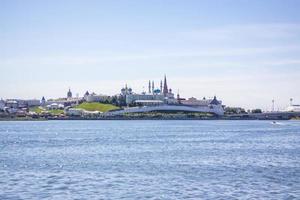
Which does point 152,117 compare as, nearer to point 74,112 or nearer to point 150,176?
point 74,112

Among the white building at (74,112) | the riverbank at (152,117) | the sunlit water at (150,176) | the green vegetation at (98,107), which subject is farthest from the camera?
the green vegetation at (98,107)

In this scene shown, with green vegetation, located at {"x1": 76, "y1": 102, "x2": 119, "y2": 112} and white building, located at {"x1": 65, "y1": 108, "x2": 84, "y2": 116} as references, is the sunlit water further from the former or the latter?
green vegetation, located at {"x1": 76, "y1": 102, "x2": 119, "y2": 112}

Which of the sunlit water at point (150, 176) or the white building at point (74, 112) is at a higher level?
the white building at point (74, 112)

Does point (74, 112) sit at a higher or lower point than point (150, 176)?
higher

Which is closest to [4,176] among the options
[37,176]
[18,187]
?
[37,176]

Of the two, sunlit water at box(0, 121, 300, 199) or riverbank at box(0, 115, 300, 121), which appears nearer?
sunlit water at box(0, 121, 300, 199)

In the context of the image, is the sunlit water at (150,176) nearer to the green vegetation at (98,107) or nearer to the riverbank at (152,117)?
the riverbank at (152,117)

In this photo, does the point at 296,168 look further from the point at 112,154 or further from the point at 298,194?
the point at 112,154

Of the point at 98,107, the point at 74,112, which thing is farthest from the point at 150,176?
the point at 98,107

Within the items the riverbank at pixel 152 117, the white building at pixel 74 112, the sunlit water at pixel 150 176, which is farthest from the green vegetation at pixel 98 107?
the sunlit water at pixel 150 176

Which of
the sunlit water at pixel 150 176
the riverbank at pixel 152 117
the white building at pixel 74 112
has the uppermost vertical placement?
the white building at pixel 74 112

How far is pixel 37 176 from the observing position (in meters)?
24.9

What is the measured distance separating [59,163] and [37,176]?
246 inches

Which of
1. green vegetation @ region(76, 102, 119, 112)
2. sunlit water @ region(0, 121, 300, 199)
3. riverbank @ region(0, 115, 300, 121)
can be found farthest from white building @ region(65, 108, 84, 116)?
sunlit water @ region(0, 121, 300, 199)
